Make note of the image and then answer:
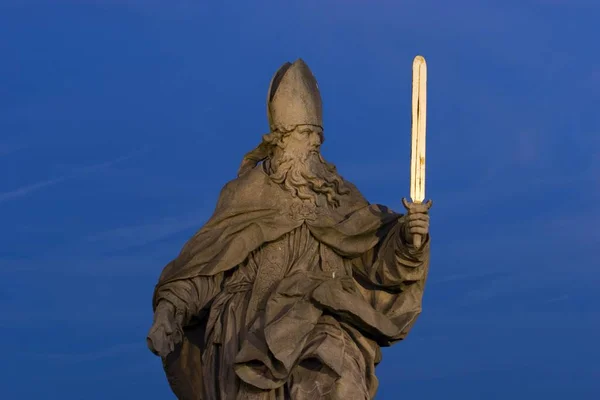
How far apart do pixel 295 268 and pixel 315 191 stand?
0.74 m

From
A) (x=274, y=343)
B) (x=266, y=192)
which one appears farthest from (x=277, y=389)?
(x=266, y=192)

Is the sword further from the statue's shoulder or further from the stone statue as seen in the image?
the statue's shoulder

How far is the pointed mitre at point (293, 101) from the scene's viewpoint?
71.1 ft

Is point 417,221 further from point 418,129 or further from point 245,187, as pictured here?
point 245,187

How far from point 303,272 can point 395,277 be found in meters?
0.80

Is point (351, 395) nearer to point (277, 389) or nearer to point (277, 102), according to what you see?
point (277, 389)

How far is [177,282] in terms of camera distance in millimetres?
21531

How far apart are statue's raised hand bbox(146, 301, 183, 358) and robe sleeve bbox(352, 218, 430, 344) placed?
174 centimetres

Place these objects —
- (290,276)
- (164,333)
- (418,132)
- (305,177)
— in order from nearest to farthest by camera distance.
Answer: (418,132), (164,333), (290,276), (305,177)

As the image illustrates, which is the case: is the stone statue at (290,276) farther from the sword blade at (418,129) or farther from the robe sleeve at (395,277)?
the sword blade at (418,129)

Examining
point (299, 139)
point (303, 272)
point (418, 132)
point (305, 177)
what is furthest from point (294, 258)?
point (418, 132)

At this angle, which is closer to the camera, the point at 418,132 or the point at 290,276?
the point at 418,132

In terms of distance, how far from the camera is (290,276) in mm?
21344

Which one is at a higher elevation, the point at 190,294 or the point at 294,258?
the point at 294,258
